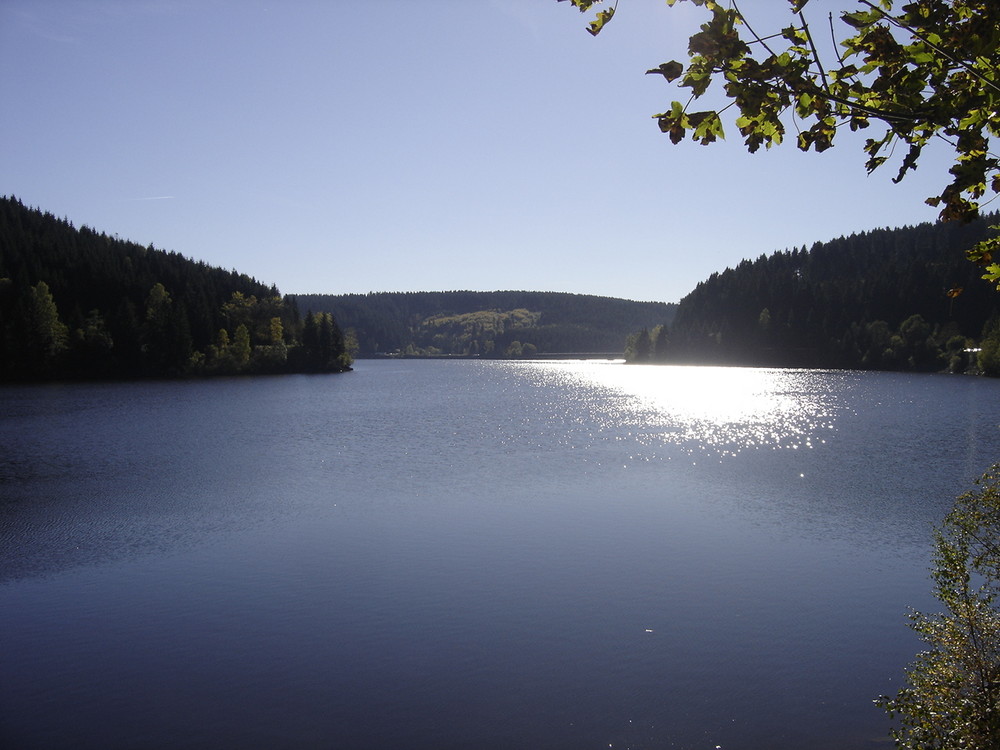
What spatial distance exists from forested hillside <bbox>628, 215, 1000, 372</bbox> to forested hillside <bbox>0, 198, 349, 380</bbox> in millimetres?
88133

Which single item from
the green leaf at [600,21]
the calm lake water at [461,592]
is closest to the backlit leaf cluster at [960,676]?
the calm lake water at [461,592]

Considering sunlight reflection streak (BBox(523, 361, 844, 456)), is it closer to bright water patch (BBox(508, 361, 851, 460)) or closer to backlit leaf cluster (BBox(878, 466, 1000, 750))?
bright water patch (BBox(508, 361, 851, 460))

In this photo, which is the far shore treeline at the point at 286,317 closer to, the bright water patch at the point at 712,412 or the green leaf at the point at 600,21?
the bright water patch at the point at 712,412

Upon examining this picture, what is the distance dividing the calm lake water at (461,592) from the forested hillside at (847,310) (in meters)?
98.3

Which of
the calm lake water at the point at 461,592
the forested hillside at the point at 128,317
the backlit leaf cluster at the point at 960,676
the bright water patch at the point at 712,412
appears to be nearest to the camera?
the backlit leaf cluster at the point at 960,676

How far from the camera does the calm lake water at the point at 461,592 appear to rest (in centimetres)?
1152

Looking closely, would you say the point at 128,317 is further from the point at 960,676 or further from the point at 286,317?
the point at 960,676

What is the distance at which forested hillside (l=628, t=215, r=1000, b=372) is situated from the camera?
411ft

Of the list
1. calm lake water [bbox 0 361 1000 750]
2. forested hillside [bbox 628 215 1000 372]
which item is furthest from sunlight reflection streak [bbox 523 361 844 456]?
forested hillside [bbox 628 215 1000 372]

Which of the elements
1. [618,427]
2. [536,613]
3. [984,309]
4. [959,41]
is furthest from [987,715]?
[984,309]

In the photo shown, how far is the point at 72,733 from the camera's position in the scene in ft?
36.1

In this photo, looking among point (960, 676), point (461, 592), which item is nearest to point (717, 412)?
point (461, 592)

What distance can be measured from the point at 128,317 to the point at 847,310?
440 ft

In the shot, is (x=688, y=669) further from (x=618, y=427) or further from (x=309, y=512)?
(x=618, y=427)
